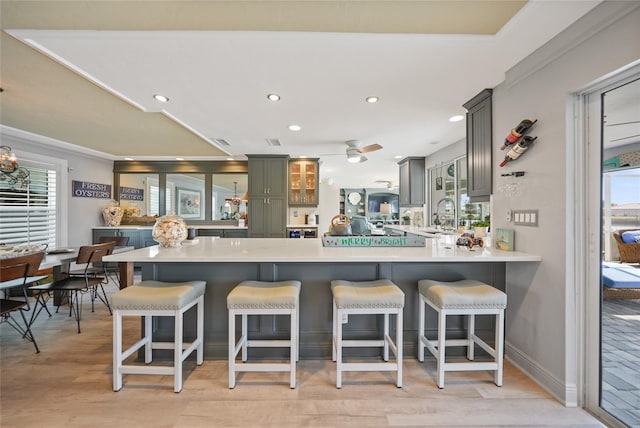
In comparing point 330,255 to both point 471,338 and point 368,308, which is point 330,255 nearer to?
point 368,308

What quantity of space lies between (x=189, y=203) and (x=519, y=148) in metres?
6.21

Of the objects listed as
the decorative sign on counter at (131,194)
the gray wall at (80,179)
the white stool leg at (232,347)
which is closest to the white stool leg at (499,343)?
the white stool leg at (232,347)

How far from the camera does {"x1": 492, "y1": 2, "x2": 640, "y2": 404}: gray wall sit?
149cm

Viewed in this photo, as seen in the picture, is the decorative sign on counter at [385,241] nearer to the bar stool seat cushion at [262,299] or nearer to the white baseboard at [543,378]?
the bar stool seat cushion at [262,299]

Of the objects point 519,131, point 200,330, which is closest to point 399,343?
point 200,330

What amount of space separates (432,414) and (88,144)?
6.08 meters

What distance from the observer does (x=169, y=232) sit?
7.60ft

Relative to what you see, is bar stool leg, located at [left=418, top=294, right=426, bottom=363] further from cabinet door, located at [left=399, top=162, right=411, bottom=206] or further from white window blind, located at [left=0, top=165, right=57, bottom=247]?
white window blind, located at [left=0, top=165, right=57, bottom=247]

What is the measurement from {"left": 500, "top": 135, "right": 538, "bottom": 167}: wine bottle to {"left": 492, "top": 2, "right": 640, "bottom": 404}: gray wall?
45 mm

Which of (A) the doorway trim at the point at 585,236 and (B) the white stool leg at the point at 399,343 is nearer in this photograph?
(A) the doorway trim at the point at 585,236

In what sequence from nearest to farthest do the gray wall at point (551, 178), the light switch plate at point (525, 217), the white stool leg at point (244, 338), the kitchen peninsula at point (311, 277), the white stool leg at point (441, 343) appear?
the gray wall at point (551, 178) < the white stool leg at point (441, 343) < the light switch plate at point (525, 217) < the white stool leg at point (244, 338) < the kitchen peninsula at point (311, 277)

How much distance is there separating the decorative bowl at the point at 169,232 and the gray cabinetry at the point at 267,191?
2956 mm

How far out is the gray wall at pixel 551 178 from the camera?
4.89 feet

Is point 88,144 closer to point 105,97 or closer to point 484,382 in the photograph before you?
point 105,97
